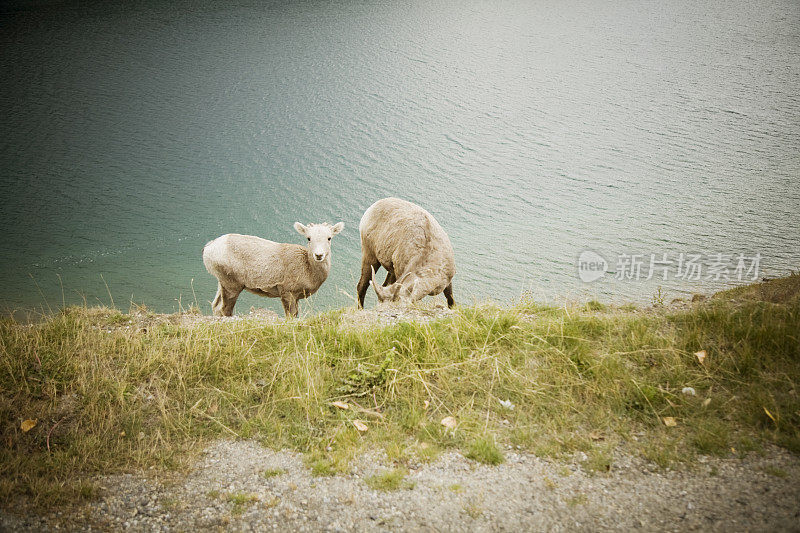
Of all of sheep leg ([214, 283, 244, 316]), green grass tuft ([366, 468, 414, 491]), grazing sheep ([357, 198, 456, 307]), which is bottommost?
sheep leg ([214, 283, 244, 316])

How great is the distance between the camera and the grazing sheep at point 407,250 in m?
7.29

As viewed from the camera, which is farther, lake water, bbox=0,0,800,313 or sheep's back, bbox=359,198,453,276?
lake water, bbox=0,0,800,313

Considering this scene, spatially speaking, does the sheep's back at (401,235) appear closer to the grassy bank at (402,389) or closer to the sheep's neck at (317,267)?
the sheep's neck at (317,267)

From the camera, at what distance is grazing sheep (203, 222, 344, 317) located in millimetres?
7961

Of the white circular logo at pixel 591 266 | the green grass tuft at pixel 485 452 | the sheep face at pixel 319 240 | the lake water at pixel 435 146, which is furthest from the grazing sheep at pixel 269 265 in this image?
the white circular logo at pixel 591 266

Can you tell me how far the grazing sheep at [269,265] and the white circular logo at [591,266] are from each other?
16.0ft

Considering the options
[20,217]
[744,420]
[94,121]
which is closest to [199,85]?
[94,121]

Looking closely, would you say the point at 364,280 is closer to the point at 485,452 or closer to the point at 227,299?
the point at 227,299

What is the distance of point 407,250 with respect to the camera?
773 cm

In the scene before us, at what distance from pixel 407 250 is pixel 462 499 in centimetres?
472

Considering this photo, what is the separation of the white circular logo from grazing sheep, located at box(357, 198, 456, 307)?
312 centimetres

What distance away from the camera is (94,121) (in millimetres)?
16578

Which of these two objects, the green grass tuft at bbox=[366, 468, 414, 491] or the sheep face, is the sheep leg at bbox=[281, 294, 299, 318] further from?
the green grass tuft at bbox=[366, 468, 414, 491]

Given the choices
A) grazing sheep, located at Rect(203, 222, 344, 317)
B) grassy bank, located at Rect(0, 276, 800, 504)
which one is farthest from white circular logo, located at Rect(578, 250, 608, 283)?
grazing sheep, located at Rect(203, 222, 344, 317)
